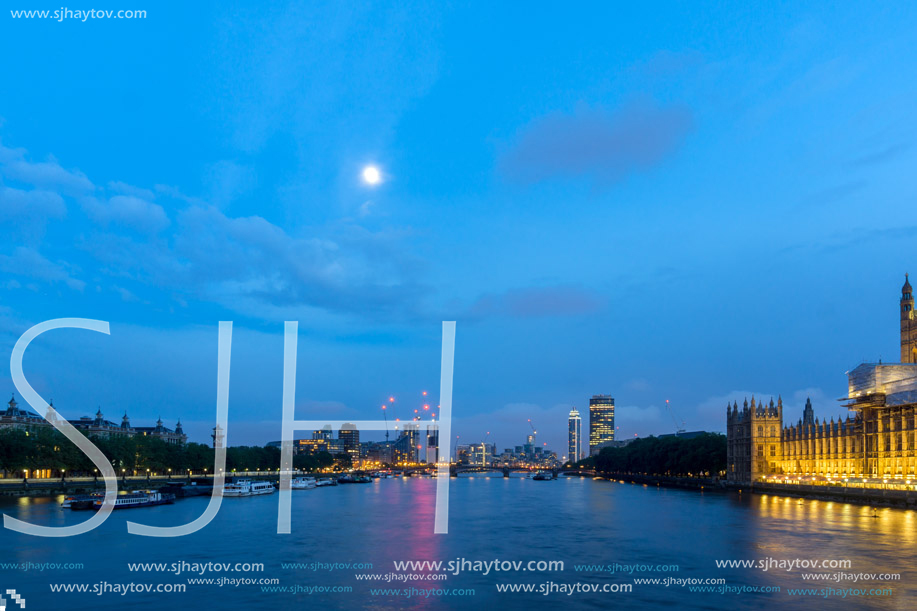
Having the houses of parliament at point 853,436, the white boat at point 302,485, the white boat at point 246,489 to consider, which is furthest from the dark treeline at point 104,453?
the houses of parliament at point 853,436

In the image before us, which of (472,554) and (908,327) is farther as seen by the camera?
(908,327)

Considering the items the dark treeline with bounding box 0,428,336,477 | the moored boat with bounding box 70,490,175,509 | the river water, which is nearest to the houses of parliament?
the river water

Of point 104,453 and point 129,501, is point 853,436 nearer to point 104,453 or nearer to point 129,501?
point 129,501

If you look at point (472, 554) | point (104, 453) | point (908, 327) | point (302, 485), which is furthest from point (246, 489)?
point (908, 327)

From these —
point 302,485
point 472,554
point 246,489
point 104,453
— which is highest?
point 104,453

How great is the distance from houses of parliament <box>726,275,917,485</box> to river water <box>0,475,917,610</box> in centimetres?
2402

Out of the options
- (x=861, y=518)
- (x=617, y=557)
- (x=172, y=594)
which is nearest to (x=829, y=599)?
(x=617, y=557)

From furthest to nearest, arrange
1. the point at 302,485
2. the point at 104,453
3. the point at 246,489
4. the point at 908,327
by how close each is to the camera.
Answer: the point at 302,485 → the point at 908,327 → the point at 246,489 → the point at 104,453

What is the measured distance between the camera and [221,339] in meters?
45.1

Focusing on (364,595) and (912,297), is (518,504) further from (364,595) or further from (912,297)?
(912,297)

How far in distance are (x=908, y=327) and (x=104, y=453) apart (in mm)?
158408

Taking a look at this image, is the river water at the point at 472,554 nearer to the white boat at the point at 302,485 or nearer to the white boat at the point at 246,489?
the white boat at the point at 246,489

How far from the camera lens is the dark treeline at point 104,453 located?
109 m

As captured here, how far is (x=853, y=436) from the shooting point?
128m
